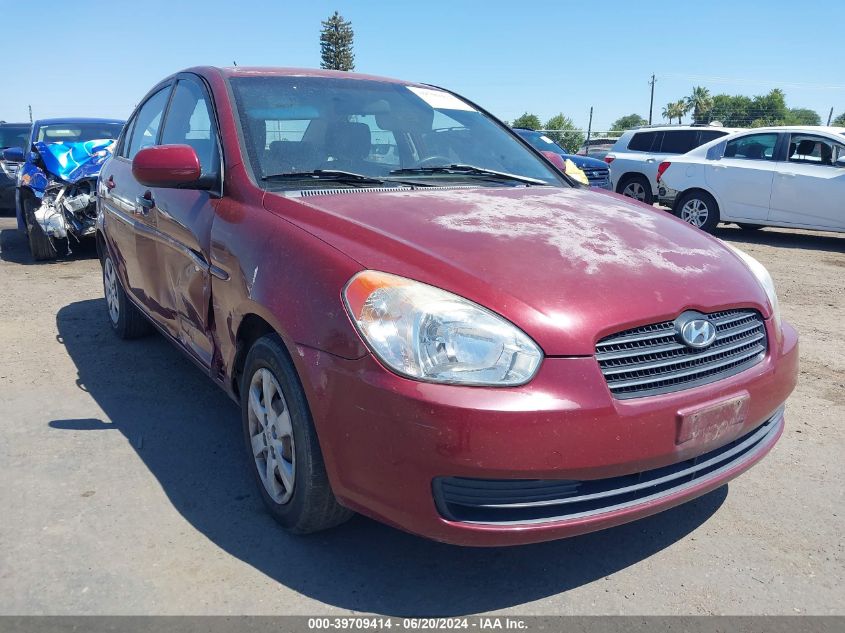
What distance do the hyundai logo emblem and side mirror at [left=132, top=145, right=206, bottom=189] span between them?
6.60 feet

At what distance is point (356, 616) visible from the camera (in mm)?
2330

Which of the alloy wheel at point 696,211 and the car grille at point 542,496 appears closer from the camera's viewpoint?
the car grille at point 542,496

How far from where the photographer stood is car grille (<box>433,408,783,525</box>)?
7.08ft

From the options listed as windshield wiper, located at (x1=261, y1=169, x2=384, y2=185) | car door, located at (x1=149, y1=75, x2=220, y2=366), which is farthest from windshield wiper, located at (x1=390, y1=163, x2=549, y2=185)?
car door, located at (x1=149, y1=75, x2=220, y2=366)

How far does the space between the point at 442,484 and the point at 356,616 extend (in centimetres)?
56

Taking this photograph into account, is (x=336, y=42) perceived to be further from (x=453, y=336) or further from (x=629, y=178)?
(x=453, y=336)

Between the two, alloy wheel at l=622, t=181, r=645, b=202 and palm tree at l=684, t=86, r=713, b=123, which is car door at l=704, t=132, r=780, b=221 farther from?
palm tree at l=684, t=86, r=713, b=123

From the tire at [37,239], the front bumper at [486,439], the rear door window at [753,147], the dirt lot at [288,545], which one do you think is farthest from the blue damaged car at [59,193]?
the rear door window at [753,147]

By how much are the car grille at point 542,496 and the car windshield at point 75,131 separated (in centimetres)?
894

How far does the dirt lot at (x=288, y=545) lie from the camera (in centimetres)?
241

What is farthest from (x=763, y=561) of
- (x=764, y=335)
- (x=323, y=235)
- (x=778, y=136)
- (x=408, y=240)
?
(x=778, y=136)

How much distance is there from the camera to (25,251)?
9414mm

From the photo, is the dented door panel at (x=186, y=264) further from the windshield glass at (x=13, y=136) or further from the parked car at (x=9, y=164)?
the windshield glass at (x=13, y=136)

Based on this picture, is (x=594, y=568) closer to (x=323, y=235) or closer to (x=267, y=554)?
(x=267, y=554)
